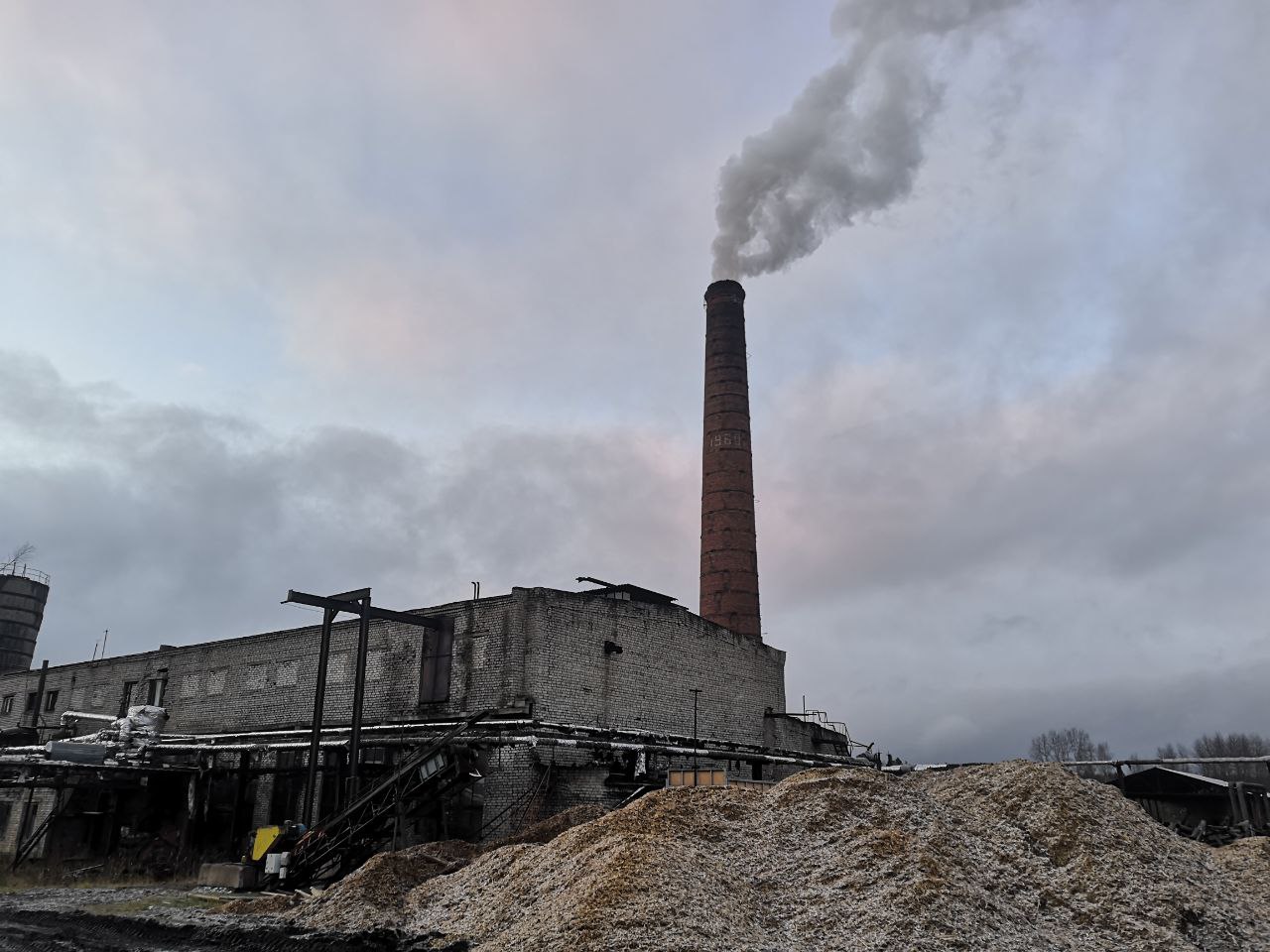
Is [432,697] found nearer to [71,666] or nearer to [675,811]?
[675,811]

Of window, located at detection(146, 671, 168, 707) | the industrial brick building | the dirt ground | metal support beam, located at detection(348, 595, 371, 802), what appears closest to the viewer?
the dirt ground

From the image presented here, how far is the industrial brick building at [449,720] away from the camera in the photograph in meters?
20.8

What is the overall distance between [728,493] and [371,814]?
17.0 metres

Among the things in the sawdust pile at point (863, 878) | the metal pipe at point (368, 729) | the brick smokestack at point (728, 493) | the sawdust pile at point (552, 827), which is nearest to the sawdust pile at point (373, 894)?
the sawdust pile at point (863, 878)

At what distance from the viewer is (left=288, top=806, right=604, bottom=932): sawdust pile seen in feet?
38.4

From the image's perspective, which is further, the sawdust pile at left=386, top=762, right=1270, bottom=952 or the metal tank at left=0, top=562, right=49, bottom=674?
the metal tank at left=0, top=562, right=49, bottom=674

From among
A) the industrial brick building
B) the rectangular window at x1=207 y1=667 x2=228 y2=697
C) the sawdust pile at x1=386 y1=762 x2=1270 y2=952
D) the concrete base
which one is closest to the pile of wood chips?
the sawdust pile at x1=386 y1=762 x2=1270 y2=952

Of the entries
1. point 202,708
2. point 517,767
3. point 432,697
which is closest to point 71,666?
point 202,708

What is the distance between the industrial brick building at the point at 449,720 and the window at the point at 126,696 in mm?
682

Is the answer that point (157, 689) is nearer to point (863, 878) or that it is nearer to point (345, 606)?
point (345, 606)

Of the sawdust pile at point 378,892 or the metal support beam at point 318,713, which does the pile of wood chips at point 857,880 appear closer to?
the sawdust pile at point 378,892

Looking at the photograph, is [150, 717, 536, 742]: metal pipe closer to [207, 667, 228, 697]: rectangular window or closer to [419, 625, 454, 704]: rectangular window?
[419, 625, 454, 704]: rectangular window

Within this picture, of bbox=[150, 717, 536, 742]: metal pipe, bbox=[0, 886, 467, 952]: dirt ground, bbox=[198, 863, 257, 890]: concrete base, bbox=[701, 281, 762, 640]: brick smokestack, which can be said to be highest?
bbox=[701, 281, 762, 640]: brick smokestack

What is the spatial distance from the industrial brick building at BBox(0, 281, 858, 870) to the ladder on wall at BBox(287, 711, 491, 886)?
0.22 metres
